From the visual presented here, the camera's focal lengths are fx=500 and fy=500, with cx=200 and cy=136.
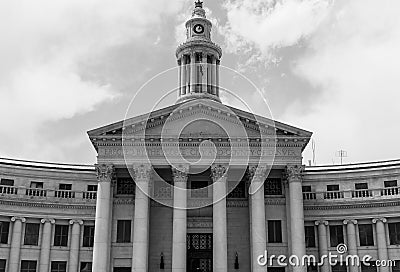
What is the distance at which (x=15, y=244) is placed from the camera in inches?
2046

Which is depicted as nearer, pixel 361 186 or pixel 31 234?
pixel 31 234

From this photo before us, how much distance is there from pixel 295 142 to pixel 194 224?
1347 cm

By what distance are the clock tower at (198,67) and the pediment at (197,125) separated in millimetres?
14526

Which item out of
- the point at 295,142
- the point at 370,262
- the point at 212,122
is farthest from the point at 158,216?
the point at 370,262

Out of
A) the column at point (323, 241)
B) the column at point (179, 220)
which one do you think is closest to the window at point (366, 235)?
the column at point (323, 241)

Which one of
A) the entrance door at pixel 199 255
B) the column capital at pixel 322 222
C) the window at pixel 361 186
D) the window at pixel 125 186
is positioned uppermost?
the window at pixel 361 186

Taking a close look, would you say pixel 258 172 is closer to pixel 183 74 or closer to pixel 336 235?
pixel 336 235

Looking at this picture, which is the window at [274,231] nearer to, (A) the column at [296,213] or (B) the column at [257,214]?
(B) the column at [257,214]

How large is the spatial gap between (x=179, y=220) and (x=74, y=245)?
14130 mm

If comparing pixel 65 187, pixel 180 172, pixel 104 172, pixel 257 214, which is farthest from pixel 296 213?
pixel 65 187

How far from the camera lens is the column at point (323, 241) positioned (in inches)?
2040

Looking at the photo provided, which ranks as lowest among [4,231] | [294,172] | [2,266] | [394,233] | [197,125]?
[2,266]

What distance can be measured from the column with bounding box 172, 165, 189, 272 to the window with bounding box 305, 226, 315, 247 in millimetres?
14681

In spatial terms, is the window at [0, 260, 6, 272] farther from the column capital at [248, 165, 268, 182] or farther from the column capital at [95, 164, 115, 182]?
the column capital at [248, 165, 268, 182]
